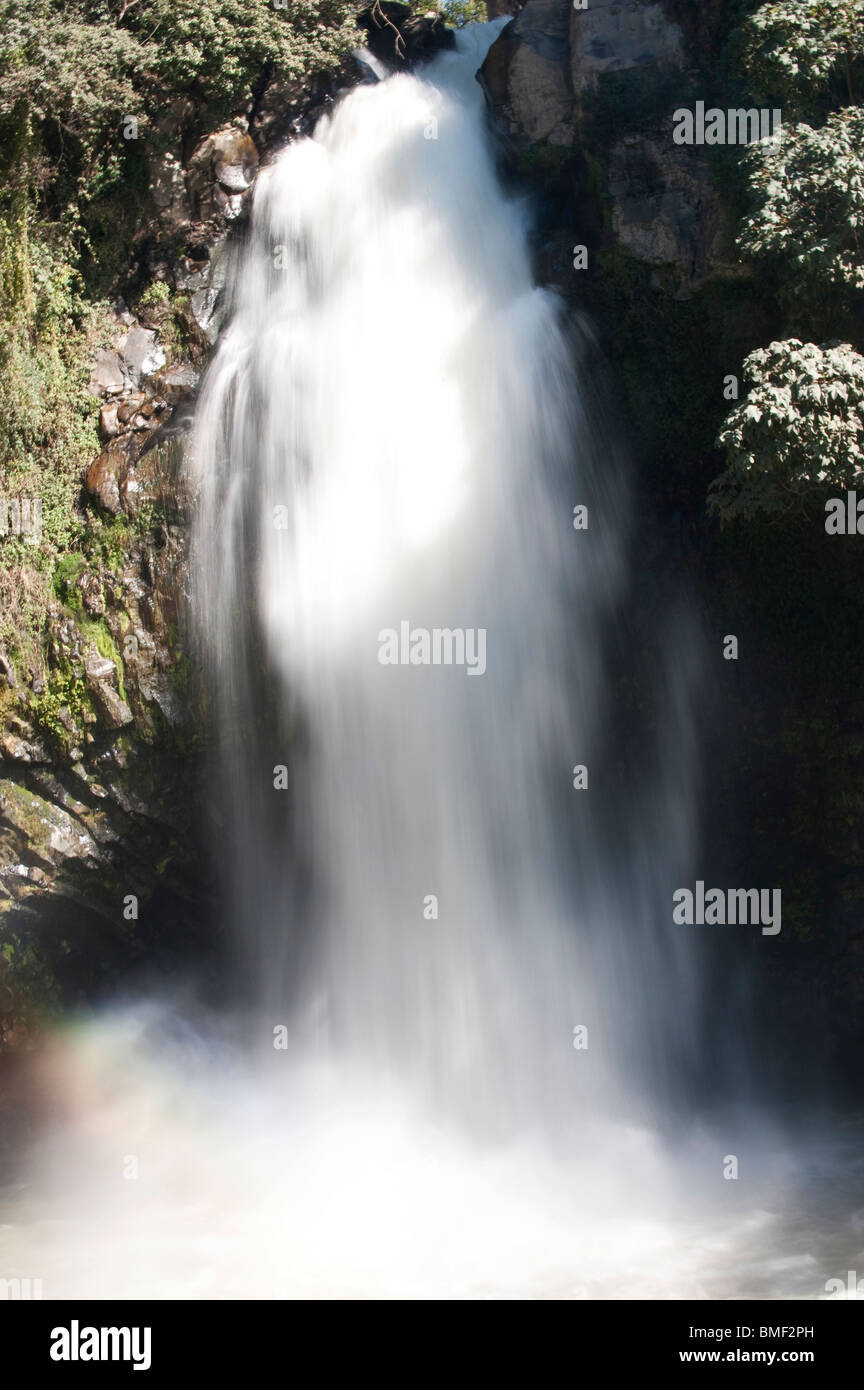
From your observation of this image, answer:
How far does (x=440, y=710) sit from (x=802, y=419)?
180 inches

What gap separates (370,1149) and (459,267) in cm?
952

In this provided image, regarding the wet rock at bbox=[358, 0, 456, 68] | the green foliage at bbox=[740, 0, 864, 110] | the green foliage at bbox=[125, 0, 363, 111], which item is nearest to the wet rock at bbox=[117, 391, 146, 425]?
the green foliage at bbox=[125, 0, 363, 111]

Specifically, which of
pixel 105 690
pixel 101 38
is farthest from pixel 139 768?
pixel 101 38

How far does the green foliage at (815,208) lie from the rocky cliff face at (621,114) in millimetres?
1278

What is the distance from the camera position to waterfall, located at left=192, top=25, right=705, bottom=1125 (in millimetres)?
12750

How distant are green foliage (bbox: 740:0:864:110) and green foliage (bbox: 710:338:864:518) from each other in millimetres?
3253

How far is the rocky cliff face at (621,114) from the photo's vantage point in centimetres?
1344

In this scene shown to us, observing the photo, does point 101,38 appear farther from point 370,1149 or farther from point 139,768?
point 370,1149

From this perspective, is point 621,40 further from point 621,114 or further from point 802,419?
point 802,419

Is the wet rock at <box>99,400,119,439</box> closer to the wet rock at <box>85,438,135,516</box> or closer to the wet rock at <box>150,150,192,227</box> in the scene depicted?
the wet rock at <box>85,438,135,516</box>

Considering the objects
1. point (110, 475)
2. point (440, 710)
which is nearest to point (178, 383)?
point (110, 475)

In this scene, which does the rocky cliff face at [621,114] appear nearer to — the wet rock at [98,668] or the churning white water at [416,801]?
the churning white water at [416,801]

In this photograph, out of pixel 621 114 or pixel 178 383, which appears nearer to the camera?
pixel 621 114

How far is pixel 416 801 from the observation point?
506 inches
